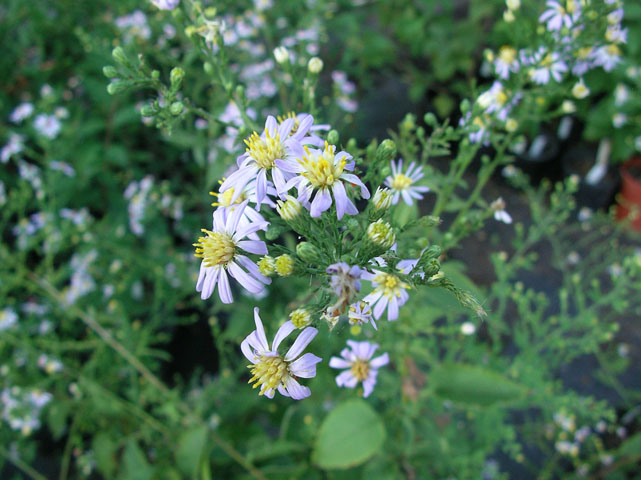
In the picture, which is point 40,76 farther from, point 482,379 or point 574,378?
point 574,378

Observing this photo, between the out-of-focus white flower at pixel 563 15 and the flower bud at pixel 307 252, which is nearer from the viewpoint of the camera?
the flower bud at pixel 307 252

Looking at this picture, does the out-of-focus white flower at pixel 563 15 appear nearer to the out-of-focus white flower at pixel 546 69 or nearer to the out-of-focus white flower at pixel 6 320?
the out-of-focus white flower at pixel 546 69

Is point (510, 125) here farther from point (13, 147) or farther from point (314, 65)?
point (13, 147)

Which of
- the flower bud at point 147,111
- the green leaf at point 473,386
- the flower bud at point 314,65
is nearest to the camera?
the flower bud at point 147,111

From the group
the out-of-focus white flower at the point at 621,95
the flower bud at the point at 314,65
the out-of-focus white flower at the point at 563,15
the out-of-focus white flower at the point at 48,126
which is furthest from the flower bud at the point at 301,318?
the out-of-focus white flower at the point at 621,95

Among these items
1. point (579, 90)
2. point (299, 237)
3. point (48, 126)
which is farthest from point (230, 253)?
point (48, 126)

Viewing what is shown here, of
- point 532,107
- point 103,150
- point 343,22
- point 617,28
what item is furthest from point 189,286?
point 343,22

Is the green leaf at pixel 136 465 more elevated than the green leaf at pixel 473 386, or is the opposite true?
the green leaf at pixel 473 386
